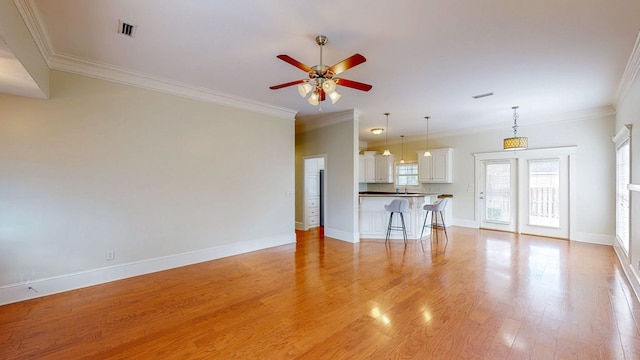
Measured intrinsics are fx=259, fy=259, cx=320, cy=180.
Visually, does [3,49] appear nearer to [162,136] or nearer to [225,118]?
[162,136]

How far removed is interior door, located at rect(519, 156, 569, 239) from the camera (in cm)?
576

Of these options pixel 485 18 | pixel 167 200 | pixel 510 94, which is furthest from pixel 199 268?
pixel 510 94

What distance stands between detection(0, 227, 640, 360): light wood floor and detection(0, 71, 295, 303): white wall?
18.7 inches

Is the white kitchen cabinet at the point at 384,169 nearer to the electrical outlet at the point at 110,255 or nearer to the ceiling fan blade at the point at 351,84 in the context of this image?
the ceiling fan blade at the point at 351,84

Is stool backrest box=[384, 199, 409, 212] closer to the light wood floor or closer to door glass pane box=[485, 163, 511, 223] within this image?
the light wood floor

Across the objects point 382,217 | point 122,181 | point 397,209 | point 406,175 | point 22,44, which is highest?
point 22,44

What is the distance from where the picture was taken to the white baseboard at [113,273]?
2.92 m

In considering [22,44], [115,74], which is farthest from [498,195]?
[22,44]

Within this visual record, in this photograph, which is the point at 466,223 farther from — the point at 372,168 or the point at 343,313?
the point at 343,313

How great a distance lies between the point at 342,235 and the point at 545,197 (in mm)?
4897

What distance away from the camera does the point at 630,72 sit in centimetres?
333

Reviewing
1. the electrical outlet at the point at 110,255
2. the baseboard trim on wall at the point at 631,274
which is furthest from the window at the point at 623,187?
the electrical outlet at the point at 110,255

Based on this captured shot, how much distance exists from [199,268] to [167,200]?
1.15 m

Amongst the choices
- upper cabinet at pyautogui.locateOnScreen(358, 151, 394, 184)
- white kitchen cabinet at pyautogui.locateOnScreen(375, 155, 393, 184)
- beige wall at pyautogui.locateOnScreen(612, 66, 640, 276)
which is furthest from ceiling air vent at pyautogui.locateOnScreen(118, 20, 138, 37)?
white kitchen cabinet at pyautogui.locateOnScreen(375, 155, 393, 184)
